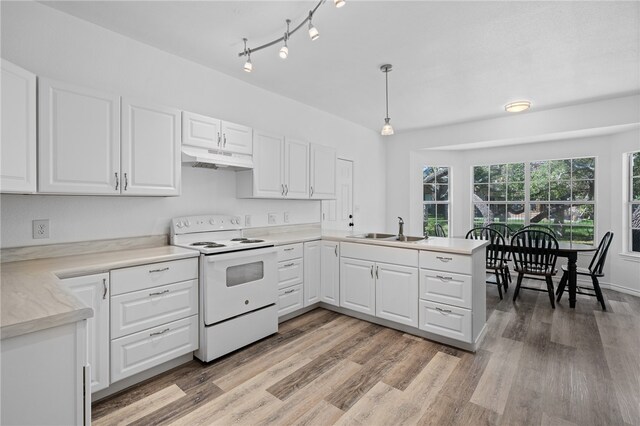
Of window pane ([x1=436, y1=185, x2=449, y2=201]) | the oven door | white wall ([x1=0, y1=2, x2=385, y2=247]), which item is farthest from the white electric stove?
window pane ([x1=436, y1=185, x2=449, y2=201])

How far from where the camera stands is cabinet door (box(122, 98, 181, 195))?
232 centimetres

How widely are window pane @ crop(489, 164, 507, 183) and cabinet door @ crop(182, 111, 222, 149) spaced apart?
16.6 feet

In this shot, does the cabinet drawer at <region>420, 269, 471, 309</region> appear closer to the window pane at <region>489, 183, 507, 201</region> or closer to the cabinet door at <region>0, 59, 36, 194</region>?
the cabinet door at <region>0, 59, 36, 194</region>

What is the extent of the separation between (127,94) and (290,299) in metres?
2.43

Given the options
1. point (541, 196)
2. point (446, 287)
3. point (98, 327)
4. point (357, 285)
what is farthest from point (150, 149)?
point (541, 196)

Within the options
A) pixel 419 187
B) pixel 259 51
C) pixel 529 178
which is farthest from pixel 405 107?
pixel 529 178

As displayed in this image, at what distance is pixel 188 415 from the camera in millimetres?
1872

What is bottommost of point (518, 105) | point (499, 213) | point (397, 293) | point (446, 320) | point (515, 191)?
point (446, 320)

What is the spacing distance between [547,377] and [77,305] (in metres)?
2.94

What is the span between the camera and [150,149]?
245 cm

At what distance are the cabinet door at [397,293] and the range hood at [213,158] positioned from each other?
171 centimetres

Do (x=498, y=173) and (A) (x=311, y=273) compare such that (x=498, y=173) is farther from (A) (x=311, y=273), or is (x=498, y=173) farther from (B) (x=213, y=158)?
(B) (x=213, y=158)

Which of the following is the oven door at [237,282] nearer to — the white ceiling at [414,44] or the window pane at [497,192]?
the white ceiling at [414,44]

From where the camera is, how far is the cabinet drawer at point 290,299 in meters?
3.21
